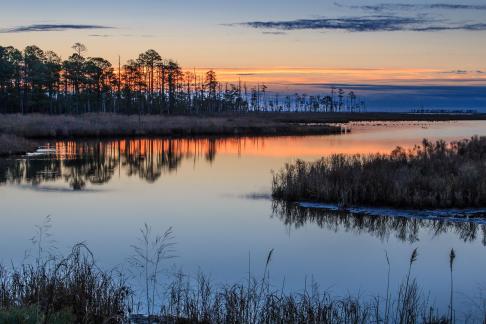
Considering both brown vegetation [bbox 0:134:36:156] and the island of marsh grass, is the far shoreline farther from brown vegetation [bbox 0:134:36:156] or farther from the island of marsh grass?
the island of marsh grass

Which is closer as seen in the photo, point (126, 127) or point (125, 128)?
point (125, 128)

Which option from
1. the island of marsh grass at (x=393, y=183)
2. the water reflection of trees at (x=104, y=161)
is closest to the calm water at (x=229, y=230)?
the water reflection of trees at (x=104, y=161)

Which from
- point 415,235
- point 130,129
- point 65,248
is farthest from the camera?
point 130,129

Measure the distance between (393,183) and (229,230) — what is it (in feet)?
21.2

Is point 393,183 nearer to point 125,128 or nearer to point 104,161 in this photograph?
point 104,161

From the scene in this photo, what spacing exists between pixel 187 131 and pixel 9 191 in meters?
38.9

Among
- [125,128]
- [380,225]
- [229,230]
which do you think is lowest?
[229,230]

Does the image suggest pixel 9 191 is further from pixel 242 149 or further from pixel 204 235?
pixel 242 149

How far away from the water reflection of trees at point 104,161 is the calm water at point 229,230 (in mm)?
199

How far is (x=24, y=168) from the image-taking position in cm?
3170

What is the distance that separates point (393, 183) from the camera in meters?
19.7

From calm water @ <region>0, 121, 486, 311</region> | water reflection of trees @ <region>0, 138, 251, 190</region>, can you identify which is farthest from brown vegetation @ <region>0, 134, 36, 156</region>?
calm water @ <region>0, 121, 486, 311</region>

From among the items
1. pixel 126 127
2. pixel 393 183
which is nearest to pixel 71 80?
pixel 126 127

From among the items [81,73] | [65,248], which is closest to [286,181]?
[65,248]
